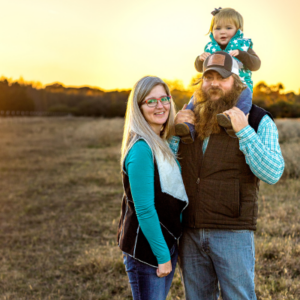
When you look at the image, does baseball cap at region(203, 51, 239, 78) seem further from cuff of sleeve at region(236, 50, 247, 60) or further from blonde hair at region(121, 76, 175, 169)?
cuff of sleeve at region(236, 50, 247, 60)

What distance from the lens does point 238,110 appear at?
208 cm

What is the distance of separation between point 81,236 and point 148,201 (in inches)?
167

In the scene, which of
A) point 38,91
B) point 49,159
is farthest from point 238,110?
point 38,91

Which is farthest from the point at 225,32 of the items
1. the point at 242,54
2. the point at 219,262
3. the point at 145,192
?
the point at 219,262

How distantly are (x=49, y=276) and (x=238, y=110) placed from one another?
373cm

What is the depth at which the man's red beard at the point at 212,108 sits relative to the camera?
7.22 feet

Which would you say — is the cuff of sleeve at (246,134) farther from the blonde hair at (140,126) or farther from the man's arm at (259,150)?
the blonde hair at (140,126)

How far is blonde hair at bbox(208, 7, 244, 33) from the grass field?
300 cm

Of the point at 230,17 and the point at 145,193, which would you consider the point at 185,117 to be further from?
the point at 230,17

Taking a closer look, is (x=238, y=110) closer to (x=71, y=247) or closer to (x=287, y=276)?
(x=287, y=276)

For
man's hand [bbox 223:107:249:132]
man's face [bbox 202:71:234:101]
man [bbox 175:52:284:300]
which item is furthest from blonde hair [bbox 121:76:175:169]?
man's hand [bbox 223:107:249:132]

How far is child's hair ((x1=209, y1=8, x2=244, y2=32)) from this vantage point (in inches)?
127

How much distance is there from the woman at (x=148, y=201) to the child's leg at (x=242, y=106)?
42 centimetres

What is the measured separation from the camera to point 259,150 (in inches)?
76.1
